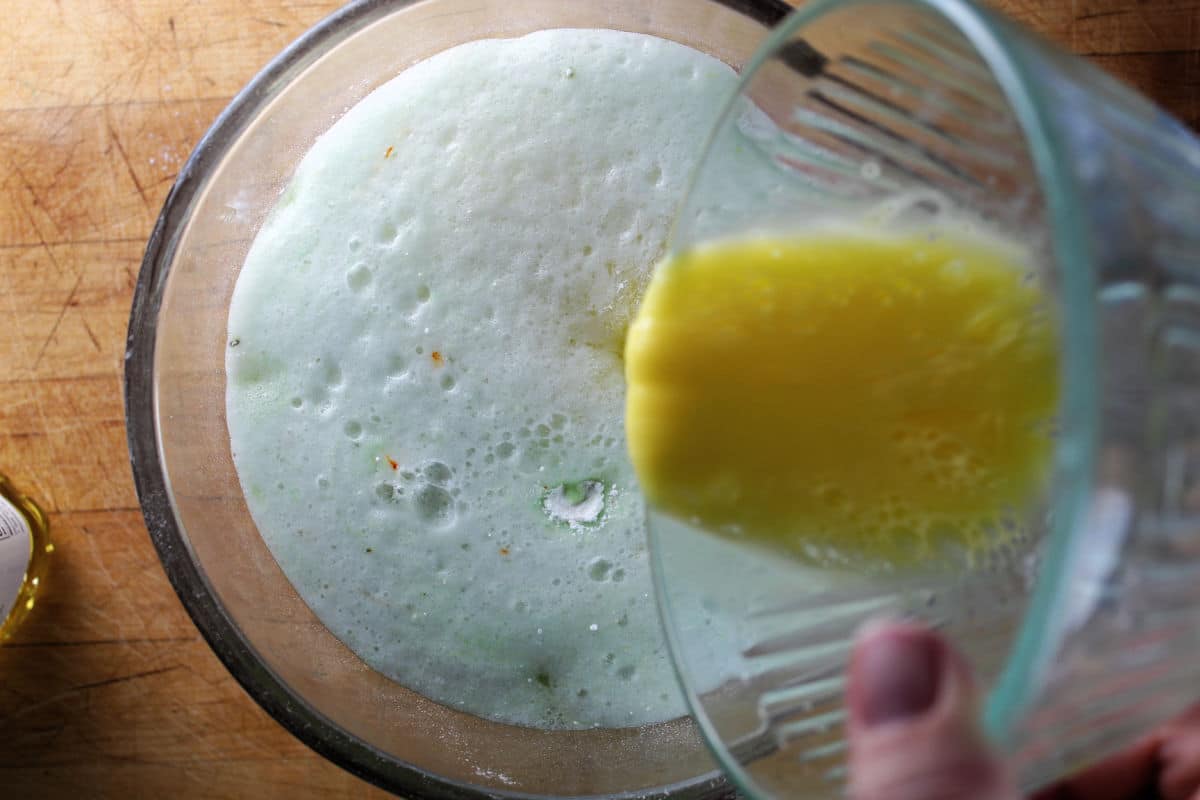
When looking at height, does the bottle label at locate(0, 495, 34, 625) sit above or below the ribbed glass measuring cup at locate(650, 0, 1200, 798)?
below

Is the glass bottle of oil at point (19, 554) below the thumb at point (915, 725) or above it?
below

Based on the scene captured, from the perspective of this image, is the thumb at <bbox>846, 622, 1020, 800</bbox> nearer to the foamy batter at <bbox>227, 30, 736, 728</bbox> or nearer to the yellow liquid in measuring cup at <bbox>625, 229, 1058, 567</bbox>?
the yellow liquid in measuring cup at <bbox>625, 229, 1058, 567</bbox>

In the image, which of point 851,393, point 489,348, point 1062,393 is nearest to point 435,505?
point 489,348

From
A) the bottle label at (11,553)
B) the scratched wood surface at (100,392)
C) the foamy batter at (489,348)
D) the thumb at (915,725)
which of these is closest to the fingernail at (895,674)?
the thumb at (915,725)

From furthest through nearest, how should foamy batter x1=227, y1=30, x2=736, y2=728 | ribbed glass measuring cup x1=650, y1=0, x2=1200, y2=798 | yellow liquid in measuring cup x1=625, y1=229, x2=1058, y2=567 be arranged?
foamy batter x1=227, y1=30, x2=736, y2=728 → yellow liquid in measuring cup x1=625, y1=229, x2=1058, y2=567 → ribbed glass measuring cup x1=650, y1=0, x2=1200, y2=798

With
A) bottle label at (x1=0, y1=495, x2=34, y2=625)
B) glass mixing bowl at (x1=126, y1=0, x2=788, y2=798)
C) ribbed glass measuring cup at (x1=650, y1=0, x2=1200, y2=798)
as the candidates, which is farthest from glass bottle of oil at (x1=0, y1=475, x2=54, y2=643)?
ribbed glass measuring cup at (x1=650, y1=0, x2=1200, y2=798)

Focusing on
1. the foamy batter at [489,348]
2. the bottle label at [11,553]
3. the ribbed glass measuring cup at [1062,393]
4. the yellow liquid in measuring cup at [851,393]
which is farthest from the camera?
the bottle label at [11,553]

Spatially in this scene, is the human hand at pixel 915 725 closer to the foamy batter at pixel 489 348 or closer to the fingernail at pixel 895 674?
the fingernail at pixel 895 674

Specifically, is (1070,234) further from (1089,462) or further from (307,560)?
(307,560)

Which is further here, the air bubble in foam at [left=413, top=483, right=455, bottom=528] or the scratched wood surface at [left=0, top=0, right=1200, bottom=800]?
the scratched wood surface at [left=0, top=0, right=1200, bottom=800]
